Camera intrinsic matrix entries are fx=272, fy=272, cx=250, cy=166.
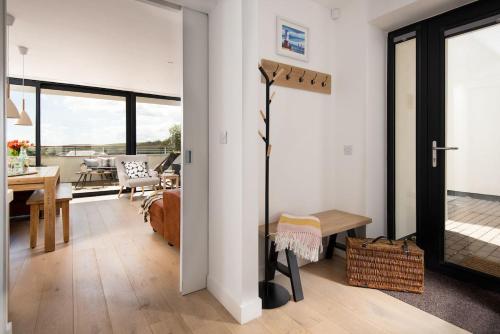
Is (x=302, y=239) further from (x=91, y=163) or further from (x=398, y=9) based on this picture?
(x=91, y=163)

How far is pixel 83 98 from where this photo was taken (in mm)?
6082

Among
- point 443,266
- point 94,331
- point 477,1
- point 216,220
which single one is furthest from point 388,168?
point 94,331

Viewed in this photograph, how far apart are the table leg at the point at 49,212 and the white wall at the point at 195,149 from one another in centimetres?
177

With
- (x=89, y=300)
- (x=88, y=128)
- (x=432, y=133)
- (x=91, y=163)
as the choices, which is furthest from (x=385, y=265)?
(x=88, y=128)

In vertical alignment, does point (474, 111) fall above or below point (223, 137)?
above

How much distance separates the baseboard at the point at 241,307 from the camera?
167 centimetres

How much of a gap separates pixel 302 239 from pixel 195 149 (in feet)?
3.21

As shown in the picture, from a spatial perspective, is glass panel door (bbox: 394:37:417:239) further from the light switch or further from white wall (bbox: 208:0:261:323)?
the light switch

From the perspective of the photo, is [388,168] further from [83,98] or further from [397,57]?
[83,98]

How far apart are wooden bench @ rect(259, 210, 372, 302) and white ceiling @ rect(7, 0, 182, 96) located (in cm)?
160

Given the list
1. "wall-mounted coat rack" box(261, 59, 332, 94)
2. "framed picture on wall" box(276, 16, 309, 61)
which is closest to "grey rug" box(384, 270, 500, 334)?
"wall-mounted coat rack" box(261, 59, 332, 94)

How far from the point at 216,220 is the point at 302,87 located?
54.2 inches

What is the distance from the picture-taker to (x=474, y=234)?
214 centimetres

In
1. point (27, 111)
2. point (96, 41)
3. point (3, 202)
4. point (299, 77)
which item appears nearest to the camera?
point (3, 202)
